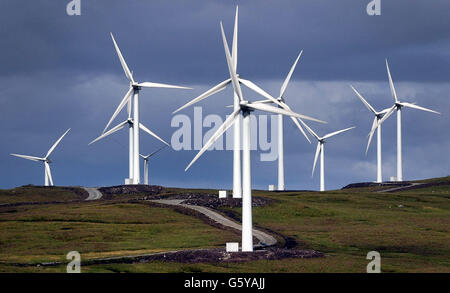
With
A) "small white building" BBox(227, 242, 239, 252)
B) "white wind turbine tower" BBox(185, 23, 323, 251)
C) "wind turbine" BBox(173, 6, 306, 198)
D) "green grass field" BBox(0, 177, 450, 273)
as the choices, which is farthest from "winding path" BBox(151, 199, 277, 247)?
"white wind turbine tower" BBox(185, 23, 323, 251)

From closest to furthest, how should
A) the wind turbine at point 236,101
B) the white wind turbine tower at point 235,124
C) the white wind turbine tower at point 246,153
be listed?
the white wind turbine tower at point 246,153, the wind turbine at point 236,101, the white wind turbine tower at point 235,124

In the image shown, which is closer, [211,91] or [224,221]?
[211,91]

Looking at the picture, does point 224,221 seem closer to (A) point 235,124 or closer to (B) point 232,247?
(A) point 235,124

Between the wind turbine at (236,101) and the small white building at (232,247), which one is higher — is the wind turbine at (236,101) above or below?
above

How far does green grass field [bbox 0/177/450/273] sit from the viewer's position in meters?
110

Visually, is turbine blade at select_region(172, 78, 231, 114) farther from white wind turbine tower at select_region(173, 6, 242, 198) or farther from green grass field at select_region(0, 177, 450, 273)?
green grass field at select_region(0, 177, 450, 273)

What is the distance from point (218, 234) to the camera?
143750 millimetres

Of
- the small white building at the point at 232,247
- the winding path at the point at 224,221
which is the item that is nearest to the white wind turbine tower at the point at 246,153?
the small white building at the point at 232,247

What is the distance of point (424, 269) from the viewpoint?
108625 mm

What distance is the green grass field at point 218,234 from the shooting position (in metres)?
110

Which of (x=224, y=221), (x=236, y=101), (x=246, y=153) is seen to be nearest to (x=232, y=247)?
(x=246, y=153)

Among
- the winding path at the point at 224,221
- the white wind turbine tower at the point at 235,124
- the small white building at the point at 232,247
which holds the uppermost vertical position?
the white wind turbine tower at the point at 235,124

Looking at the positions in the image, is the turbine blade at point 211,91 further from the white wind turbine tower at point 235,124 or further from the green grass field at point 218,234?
the green grass field at point 218,234

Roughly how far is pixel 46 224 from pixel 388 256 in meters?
63.4
